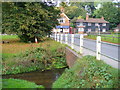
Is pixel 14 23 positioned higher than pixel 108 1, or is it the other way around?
pixel 108 1

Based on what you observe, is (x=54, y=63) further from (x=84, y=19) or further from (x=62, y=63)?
(x=84, y=19)

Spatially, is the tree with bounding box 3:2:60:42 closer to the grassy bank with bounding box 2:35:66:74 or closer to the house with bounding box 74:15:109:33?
the grassy bank with bounding box 2:35:66:74

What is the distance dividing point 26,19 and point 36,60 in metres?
6.47

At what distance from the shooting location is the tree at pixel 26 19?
17.1m

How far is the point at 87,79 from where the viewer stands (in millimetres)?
5160

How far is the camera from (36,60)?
11836 millimetres

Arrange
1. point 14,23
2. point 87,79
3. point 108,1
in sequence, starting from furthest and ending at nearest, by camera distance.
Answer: point 108,1
point 14,23
point 87,79

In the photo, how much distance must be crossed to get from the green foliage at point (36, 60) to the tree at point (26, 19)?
5.03 meters

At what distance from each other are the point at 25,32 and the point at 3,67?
27.4 feet

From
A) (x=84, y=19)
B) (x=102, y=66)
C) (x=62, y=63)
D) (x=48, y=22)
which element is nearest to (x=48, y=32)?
(x=48, y=22)

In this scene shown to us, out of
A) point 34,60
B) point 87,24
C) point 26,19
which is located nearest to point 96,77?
point 34,60

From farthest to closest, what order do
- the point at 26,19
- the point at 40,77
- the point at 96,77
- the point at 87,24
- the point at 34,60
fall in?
the point at 87,24 < the point at 26,19 < the point at 34,60 < the point at 40,77 < the point at 96,77

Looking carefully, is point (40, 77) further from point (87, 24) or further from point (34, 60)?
point (87, 24)

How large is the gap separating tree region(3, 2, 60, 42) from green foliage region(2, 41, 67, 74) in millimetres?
5030
